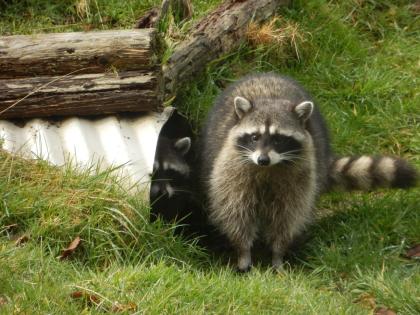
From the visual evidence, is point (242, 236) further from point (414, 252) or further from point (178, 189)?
point (414, 252)

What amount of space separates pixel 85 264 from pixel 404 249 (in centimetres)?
178

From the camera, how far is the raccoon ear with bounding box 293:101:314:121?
201 inches

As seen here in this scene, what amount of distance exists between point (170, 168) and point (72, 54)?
907 millimetres

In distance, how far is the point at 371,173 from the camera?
5.38m

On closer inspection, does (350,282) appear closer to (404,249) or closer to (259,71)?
(404,249)

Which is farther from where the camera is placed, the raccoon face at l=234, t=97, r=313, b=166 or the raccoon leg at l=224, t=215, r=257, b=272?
the raccoon leg at l=224, t=215, r=257, b=272

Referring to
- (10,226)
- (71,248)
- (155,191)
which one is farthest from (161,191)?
(10,226)

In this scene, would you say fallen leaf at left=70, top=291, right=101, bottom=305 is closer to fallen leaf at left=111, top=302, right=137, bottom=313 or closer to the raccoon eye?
fallen leaf at left=111, top=302, right=137, bottom=313

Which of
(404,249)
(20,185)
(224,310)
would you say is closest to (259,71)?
(404,249)

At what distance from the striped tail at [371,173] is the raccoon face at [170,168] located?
894 mm

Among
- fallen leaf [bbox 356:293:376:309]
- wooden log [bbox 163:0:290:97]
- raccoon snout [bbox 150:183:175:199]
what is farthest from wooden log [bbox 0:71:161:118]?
fallen leaf [bbox 356:293:376:309]

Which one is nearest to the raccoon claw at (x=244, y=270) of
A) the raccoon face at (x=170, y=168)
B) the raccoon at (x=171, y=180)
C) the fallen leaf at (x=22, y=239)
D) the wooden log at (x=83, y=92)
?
the raccoon at (x=171, y=180)

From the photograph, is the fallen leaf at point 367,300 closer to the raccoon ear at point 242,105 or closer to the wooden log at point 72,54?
the raccoon ear at point 242,105

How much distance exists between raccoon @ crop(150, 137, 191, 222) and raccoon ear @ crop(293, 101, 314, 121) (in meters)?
0.79
